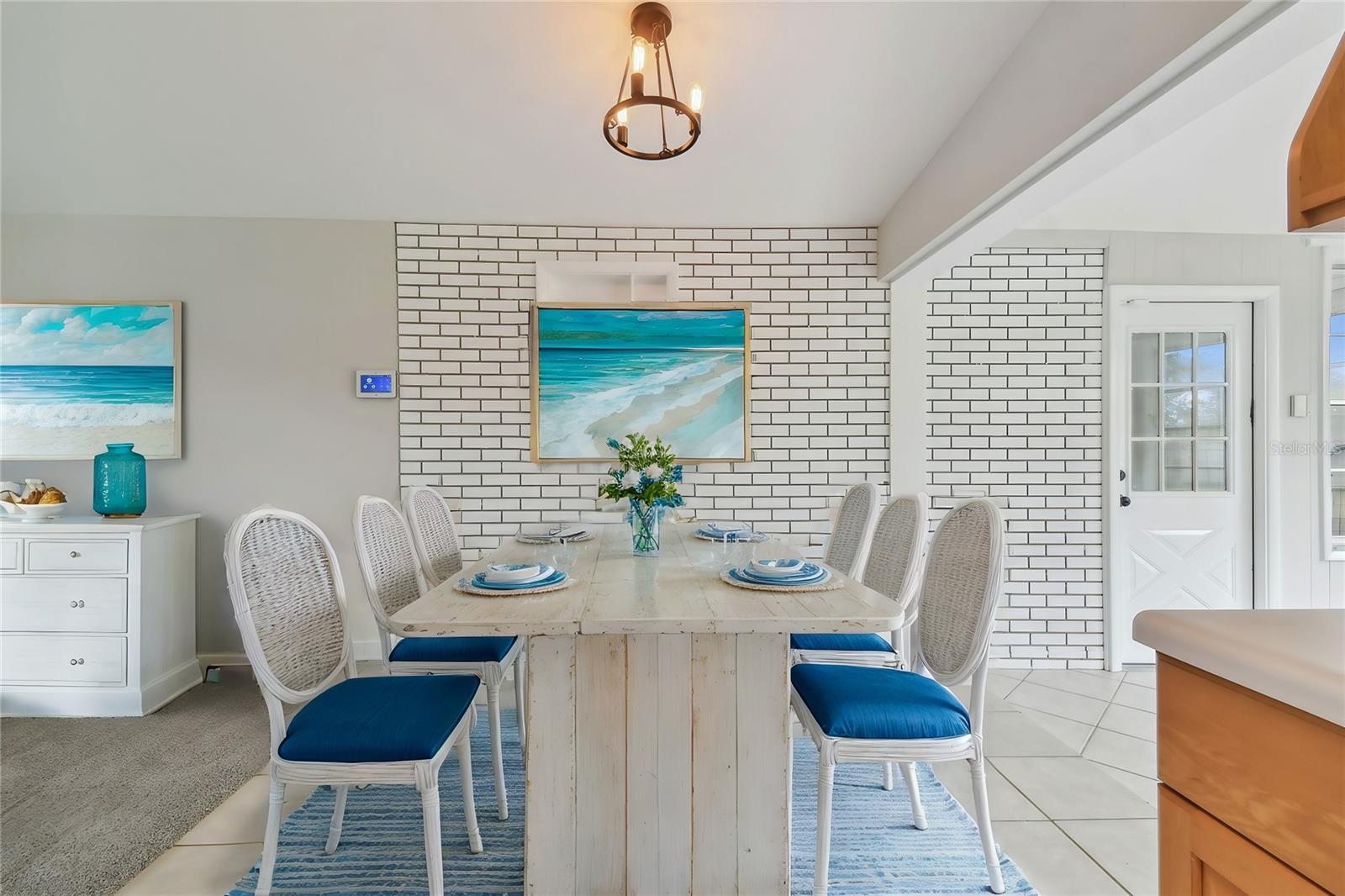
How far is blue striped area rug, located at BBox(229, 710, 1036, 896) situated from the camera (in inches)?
68.2

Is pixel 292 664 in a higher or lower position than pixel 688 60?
lower

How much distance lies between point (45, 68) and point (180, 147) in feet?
1.64

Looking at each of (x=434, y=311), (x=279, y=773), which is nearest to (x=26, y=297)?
(x=434, y=311)

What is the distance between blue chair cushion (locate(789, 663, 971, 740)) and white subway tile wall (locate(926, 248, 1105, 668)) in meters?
2.10

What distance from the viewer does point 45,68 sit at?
2.28 m

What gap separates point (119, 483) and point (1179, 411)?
5693 millimetres

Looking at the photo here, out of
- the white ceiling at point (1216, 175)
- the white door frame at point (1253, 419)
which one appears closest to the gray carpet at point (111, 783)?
the white ceiling at point (1216, 175)

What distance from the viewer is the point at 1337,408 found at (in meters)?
3.52

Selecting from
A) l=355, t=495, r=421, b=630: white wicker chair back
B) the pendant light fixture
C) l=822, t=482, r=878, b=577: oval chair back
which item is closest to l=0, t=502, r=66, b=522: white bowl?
l=355, t=495, r=421, b=630: white wicker chair back

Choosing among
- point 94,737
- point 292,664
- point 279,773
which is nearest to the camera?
point 279,773

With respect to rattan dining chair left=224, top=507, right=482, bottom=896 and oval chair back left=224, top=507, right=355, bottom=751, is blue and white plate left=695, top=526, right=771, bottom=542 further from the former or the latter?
oval chair back left=224, top=507, right=355, bottom=751

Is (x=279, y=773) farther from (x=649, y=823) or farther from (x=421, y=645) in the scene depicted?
(x=649, y=823)

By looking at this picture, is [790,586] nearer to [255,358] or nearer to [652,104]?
[652,104]

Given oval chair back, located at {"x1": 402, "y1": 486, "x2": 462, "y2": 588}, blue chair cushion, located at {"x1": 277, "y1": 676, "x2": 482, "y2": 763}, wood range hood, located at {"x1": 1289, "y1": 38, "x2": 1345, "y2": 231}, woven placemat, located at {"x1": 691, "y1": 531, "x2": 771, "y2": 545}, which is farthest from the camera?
oval chair back, located at {"x1": 402, "y1": 486, "x2": 462, "y2": 588}
